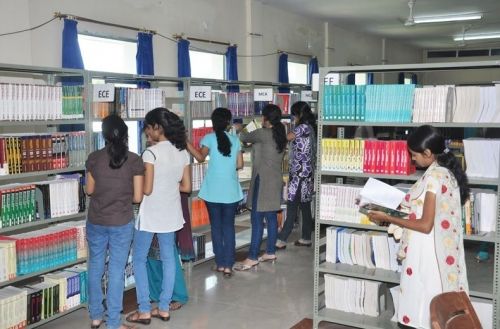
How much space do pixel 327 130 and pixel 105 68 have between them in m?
3.58

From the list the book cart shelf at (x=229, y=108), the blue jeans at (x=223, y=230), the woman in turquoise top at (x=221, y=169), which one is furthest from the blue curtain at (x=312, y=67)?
the blue jeans at (x=223, y=230)

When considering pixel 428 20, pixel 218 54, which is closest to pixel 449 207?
pixel 218 54

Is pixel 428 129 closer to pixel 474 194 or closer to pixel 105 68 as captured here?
pixel 474 194

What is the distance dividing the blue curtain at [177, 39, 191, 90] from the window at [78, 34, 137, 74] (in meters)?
0.63

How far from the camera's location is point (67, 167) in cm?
418

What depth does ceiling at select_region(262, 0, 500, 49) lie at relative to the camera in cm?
911

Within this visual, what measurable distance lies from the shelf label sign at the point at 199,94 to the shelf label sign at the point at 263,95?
3.81 ft

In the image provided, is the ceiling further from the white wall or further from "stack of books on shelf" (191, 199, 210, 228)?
"stack of books on shelf" (191, 199, 210, 228)

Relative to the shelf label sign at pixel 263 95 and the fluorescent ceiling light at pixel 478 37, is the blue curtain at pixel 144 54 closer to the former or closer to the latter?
the shelf label sign at pixel 263 95

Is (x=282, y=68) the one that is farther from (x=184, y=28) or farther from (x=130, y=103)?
(x=130, y=103)

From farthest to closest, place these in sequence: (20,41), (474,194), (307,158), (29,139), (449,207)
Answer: (307,158), (20,41), (29,139), (474,194), (449,207)

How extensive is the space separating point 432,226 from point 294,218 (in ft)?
11.7

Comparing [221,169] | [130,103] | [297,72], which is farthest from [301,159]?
[297,72]

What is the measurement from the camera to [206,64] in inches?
326
